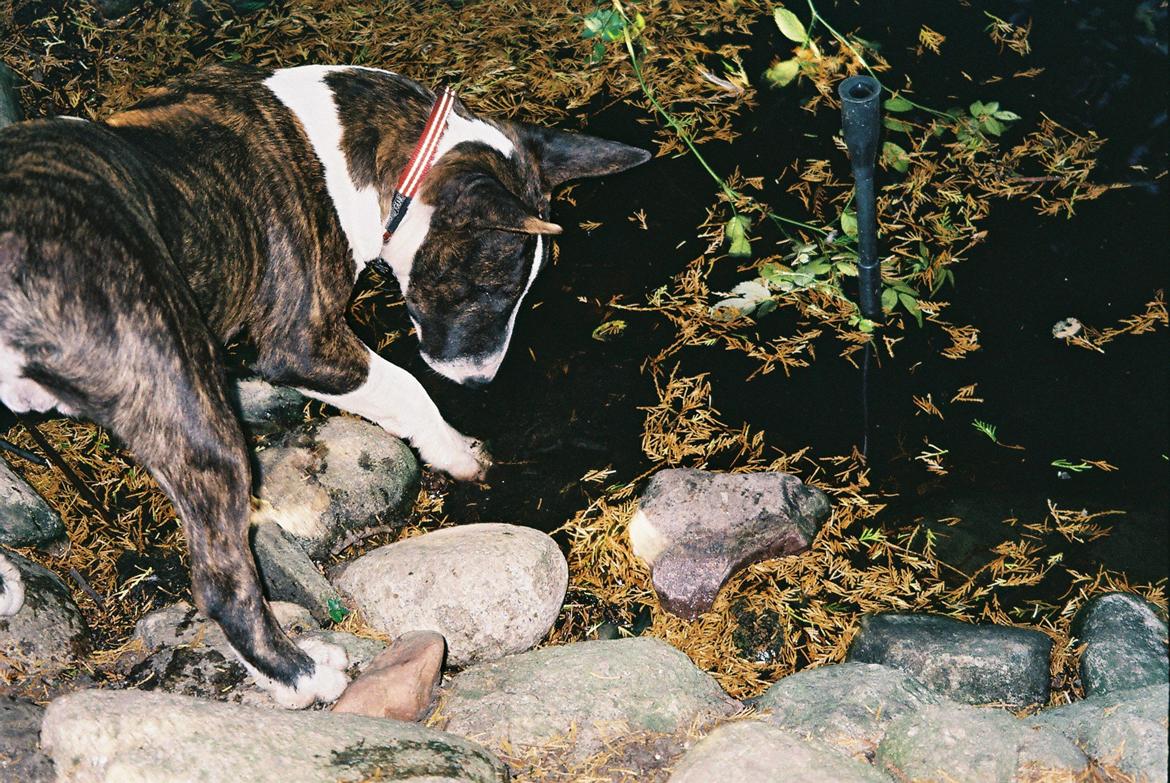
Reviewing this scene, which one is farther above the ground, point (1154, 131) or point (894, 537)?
point (1154, 131)

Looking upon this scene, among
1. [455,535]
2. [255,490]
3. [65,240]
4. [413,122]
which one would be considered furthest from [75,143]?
[455,535]

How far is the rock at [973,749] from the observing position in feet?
9.15

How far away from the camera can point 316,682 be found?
333 cm

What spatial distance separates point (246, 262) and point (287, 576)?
1047 mm

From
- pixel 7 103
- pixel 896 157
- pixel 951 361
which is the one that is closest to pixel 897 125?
pixel 896 157

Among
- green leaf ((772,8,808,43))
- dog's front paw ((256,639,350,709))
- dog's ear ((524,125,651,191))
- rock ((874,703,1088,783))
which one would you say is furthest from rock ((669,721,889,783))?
green leaf ((772,8,808,43))

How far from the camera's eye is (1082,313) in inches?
170

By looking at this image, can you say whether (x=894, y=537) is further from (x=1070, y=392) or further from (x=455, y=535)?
(x=455, y=535)

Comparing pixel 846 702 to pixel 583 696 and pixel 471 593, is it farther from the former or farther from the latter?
pixel 471 593

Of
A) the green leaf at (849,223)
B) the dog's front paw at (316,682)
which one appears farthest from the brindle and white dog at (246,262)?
the green leaf at (849,223)

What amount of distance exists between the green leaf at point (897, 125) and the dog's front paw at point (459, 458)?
2.39 metres

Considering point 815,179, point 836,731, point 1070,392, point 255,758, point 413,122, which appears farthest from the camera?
point 815,179

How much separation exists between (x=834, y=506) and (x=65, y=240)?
8.55 feet

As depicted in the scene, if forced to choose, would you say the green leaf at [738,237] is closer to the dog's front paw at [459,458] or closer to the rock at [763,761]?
the dog's front paw at [459,458]
